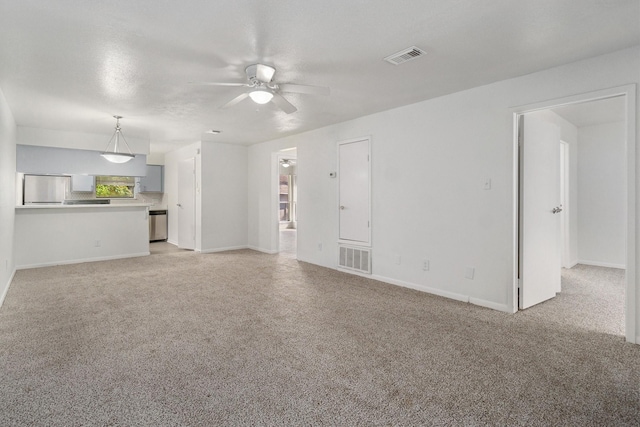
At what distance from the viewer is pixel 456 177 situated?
376 centimetres

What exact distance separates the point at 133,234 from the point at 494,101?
21.5 feet

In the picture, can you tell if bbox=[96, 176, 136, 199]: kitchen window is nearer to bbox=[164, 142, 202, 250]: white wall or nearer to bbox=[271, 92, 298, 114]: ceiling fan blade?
bbox=[164, 142, 202, 250]: white wall

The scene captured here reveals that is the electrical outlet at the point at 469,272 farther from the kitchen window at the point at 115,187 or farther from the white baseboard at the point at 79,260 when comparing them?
the kitchen window at the point at 115,187

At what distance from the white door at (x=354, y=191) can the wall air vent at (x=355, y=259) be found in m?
0.13

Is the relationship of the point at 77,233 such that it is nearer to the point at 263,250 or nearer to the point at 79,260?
the point at 79,260

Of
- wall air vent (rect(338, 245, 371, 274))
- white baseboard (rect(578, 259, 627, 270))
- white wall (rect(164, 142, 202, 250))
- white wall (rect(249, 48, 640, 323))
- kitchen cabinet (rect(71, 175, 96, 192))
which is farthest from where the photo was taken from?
white wall (rect(164, 142, 202, 250))

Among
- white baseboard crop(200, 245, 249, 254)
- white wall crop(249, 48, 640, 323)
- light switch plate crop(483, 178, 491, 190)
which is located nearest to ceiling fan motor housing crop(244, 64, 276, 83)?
white wall crop(249, 48, 640, 323)

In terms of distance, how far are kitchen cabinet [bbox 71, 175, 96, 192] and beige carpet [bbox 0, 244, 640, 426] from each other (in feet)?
11.0

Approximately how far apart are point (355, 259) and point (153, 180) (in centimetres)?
630

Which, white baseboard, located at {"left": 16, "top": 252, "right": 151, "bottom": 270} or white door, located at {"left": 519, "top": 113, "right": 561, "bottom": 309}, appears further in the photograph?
white baseboard, located at {"left": 16, "top": 252, "right": 151, "bottom": 270}

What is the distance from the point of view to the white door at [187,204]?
723 centimetres

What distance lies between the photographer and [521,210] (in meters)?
3.40

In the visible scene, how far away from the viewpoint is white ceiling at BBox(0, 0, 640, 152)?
6.86 feet

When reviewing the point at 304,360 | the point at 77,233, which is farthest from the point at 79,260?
the point at 304,360
